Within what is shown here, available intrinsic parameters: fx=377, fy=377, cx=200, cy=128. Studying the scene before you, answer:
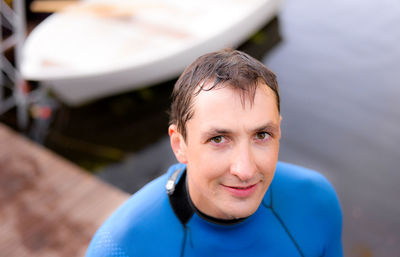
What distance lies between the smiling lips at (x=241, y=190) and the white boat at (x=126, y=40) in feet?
14.0

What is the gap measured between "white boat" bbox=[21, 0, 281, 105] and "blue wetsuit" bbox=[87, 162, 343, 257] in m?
4.00

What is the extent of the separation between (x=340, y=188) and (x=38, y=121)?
4.31 m

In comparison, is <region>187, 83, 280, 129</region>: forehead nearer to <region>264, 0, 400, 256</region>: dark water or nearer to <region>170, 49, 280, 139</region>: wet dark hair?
<region>170, 49, 280, 139</region>: wet dark hair

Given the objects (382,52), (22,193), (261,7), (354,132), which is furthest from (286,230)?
(382,52)

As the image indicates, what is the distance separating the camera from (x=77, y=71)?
5.20m

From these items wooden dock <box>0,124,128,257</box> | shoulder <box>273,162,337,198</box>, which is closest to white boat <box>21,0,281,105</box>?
wooden dock <box>0,124,128,257</box>

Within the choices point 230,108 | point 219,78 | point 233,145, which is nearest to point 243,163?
point 233,145

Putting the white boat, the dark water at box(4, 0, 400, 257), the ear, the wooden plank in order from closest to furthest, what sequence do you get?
the ear → the dark water at box(4, 0, 400, 257) → the white boat → the wooden plank

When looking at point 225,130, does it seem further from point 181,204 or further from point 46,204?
point 46,204

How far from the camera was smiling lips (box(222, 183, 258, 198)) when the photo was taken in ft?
4.08

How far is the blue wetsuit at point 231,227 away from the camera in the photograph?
143 cm

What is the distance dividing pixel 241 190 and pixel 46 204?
9.85 feet

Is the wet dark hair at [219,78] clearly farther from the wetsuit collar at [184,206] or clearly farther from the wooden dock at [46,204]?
the wooden dock at [46,204]

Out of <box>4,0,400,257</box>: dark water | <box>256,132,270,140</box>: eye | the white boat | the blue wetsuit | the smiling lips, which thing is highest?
<box>256,132,270,140</box>: eye
